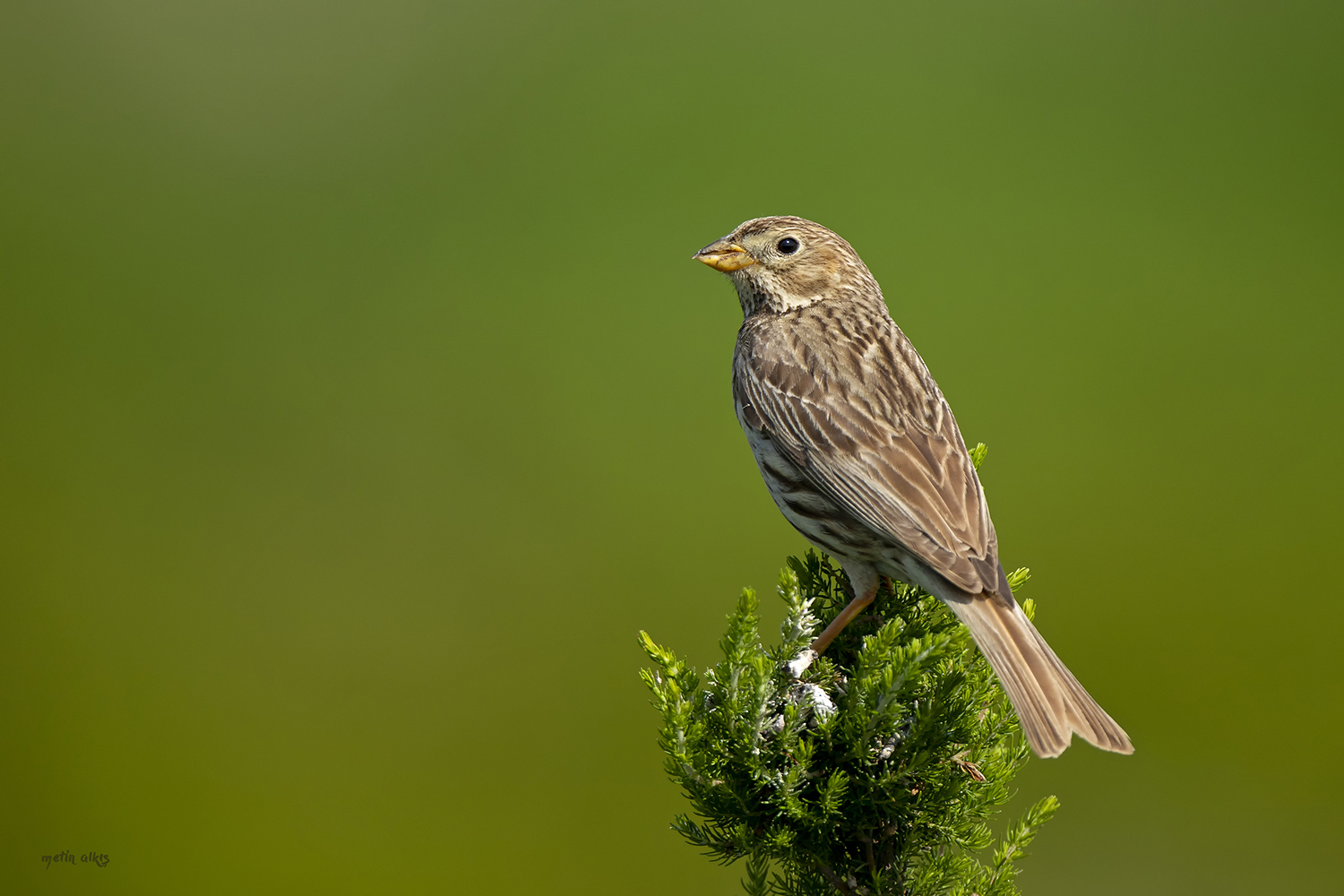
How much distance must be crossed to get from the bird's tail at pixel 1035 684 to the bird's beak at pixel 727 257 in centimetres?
219

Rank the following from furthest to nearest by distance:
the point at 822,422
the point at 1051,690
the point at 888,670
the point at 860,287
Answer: the point at 860,287, the point at 822,422, the point at 1051,690, the point at 888,670

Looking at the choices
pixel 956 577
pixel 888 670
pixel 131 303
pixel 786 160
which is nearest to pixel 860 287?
pixel 956 577

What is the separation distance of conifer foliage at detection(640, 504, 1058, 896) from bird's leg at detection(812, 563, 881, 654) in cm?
57

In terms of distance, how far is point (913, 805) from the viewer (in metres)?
2.81

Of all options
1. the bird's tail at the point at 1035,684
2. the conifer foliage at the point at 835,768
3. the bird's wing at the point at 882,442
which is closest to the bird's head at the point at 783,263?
the bird's wing at the point at 882,442

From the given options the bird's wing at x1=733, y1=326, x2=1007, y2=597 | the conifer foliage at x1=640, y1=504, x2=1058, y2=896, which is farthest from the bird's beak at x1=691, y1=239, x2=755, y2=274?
the conifer foliage at x1=640, y1=504, x2=1058, y2=896

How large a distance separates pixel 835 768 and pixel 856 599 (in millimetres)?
929

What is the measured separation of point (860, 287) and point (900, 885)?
9.70 ft

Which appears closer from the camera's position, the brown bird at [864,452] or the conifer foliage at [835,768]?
the conifer foliage at [835,768]

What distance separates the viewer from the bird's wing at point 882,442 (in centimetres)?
346

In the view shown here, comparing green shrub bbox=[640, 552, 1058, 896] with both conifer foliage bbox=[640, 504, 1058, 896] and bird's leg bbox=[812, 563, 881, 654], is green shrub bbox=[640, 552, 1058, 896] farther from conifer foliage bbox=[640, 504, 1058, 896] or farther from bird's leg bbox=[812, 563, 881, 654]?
bird's leg bbox=[812, 563, 881, 654]

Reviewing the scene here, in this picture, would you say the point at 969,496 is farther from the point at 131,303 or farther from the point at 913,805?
the point at 131,303

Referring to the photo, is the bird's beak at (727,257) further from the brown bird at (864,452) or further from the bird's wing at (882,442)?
the bird's wing at (882,442)

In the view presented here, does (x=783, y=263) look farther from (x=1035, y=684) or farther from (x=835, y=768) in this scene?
(x=835, y=768)
